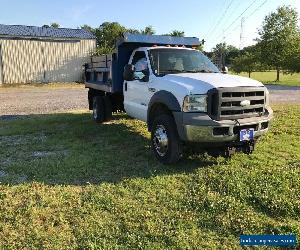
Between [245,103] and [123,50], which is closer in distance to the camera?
[245,103]

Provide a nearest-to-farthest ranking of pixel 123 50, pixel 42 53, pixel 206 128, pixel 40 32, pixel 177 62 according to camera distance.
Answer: pixel 206 128
pixel 177 62
pixel 123 50
pixel 42 53
pixel 40 32

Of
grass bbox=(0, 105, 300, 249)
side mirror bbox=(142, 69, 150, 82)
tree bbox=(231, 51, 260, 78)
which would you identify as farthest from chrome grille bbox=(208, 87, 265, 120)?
tree bbox=(231, 51, 260, 78)

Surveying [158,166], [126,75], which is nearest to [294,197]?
[158,166]

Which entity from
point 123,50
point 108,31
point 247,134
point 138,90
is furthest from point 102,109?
point 108,31

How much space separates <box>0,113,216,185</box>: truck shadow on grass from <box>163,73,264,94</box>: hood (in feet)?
4.70

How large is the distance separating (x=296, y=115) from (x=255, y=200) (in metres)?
7.91

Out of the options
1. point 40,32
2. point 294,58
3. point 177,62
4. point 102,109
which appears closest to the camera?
point 177,62

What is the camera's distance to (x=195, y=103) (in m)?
6.00

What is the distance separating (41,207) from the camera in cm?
470

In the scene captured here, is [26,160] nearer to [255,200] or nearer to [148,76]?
[148,76]

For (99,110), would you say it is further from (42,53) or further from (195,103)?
(42,53)

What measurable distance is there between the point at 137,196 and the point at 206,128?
1.65m

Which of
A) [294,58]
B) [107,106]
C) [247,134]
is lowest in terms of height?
[247,134]

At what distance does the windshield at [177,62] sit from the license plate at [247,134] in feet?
6.31
